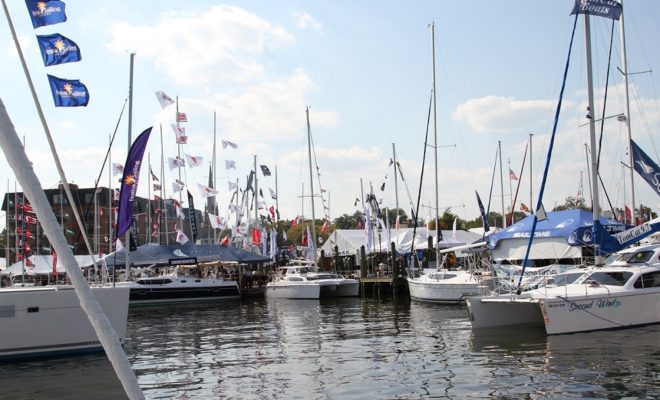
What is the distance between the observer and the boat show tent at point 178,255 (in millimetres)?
48463

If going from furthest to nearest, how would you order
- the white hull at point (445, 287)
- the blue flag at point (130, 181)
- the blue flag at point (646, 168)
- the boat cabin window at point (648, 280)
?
the white hull at point (445, 287)
the blue flag at point (646, 168)
the blue flag at point (130, 181)
the boat cabin window at point (648, 280)

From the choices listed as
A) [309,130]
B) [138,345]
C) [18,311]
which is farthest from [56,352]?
[309,130]

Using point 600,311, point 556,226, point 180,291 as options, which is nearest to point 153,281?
point 180,291

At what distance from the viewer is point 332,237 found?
7856 cm

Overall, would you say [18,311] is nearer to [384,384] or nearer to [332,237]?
[384,384]

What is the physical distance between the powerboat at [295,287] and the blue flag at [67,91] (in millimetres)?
29298

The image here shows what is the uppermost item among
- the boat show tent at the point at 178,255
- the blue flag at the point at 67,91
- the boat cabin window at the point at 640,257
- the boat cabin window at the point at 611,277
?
the blue flag at the point at 67,91

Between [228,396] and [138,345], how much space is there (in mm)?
10776

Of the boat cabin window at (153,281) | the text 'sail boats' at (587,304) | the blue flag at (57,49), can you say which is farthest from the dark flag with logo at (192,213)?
the blue flag at (57,49)

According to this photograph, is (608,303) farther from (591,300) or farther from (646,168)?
(646,168)

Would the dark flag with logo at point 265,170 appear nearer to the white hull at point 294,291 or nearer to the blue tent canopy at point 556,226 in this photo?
the white hull at point 294,291

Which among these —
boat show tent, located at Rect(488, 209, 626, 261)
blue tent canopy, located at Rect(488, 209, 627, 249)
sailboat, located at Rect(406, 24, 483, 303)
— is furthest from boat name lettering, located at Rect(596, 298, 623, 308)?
boat show tent, located at Rect(488, 209, 626, 261)

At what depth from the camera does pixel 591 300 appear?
21016 millimetres

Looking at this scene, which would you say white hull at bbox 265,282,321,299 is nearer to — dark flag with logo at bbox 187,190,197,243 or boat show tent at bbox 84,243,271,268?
boat show tent at bbox 84,243,271,268
